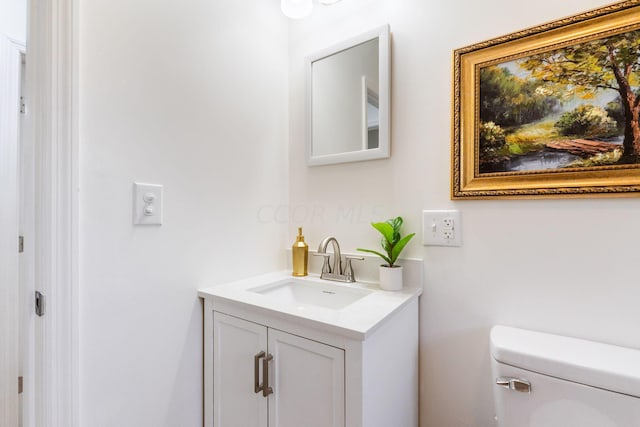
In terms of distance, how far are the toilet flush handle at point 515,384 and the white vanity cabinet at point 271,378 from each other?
0.43 m

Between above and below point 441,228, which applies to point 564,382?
below

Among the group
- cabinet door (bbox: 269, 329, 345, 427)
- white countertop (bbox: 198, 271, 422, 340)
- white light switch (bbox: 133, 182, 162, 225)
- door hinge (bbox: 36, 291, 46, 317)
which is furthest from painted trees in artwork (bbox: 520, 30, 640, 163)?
door hinge (bbox: 36, 291, 46, 317)

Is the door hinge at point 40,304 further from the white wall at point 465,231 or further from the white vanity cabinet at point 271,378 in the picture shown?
the white wall at point 465,231

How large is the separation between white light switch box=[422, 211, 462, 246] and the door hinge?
3.76 feet

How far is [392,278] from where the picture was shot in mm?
1049

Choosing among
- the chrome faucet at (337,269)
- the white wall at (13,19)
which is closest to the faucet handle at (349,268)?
the chrome faucet at (337,269)

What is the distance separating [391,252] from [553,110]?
0.65 metres

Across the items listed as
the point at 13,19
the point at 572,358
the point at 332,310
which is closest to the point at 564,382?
the point at 572,358

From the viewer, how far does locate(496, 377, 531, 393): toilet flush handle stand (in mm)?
744

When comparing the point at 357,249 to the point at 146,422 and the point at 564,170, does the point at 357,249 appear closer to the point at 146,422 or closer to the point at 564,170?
the point at 564,170

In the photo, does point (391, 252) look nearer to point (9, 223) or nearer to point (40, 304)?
point (40, 304)

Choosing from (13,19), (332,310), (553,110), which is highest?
(13,19)

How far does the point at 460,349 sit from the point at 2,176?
81.5 inches

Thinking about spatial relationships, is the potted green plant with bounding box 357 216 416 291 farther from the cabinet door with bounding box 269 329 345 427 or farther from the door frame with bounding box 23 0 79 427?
the door frame with bounding box 23 0 79 427
